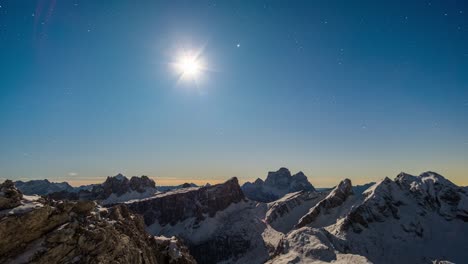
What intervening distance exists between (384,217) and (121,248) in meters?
149

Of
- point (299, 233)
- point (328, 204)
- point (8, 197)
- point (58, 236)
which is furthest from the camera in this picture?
point (328, 204)

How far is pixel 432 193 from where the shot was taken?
16088 centimetres

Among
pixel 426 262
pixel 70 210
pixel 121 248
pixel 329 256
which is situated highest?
pixel 70 210

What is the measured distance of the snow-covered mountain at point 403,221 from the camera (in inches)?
5118

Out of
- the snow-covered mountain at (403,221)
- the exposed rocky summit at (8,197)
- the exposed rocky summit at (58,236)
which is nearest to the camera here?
the exposed rocky summit at (58,236)

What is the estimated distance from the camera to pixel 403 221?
149m

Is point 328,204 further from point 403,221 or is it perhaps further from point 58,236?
point 58,236

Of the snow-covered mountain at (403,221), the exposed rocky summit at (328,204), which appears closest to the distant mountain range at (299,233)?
the snow-covered mountain at (403,221)

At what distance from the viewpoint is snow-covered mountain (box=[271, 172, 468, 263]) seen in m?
130

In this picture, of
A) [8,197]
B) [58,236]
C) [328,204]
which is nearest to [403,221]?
[328,204]

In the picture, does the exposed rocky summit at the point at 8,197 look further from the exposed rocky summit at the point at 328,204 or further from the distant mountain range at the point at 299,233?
the exposed rocky summit at the point at 328,204

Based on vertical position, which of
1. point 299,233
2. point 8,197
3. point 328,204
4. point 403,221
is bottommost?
point 403,221

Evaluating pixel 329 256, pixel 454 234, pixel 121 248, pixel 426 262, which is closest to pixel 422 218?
pixel 454 234

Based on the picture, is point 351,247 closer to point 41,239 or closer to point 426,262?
point 426,262
